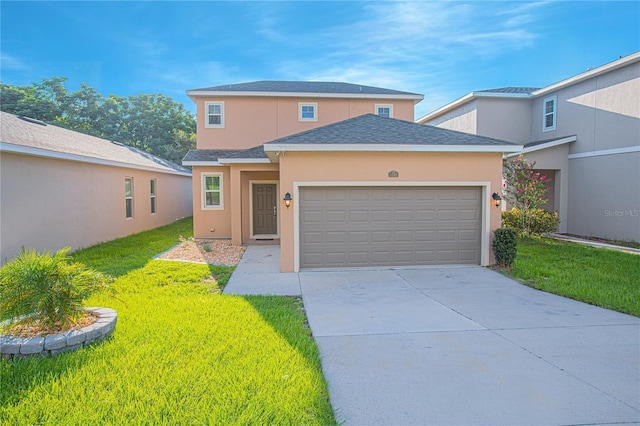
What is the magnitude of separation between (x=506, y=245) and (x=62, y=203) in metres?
12.2

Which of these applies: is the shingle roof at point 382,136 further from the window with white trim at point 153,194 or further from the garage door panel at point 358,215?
the window with white trim at point 153,194

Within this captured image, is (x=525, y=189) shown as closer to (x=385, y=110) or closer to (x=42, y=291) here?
(x=385, y=110)

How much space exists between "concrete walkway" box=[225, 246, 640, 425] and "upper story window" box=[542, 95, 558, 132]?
11248 mm

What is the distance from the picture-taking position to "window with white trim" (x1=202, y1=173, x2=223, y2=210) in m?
14.4

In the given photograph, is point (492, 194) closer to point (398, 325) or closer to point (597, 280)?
point (597, 280)

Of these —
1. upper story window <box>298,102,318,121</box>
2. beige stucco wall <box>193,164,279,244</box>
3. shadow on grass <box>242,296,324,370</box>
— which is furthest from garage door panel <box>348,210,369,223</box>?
upper story window <box>298,102,318,121</box>

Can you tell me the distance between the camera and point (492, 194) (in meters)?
9.39

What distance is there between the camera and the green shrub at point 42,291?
4.27m

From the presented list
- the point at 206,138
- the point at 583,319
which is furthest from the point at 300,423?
the point at 206,138

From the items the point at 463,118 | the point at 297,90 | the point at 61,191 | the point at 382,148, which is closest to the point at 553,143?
the point at 463,118

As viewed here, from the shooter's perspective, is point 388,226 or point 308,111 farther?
point 308,111

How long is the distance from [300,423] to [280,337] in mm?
1800

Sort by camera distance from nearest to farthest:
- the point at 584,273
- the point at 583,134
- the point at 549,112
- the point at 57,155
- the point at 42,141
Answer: the point at 584,273
the point at 57,155
the point at 42,141
the point at 583,134
the point at 549,112

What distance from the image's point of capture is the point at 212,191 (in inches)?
571
